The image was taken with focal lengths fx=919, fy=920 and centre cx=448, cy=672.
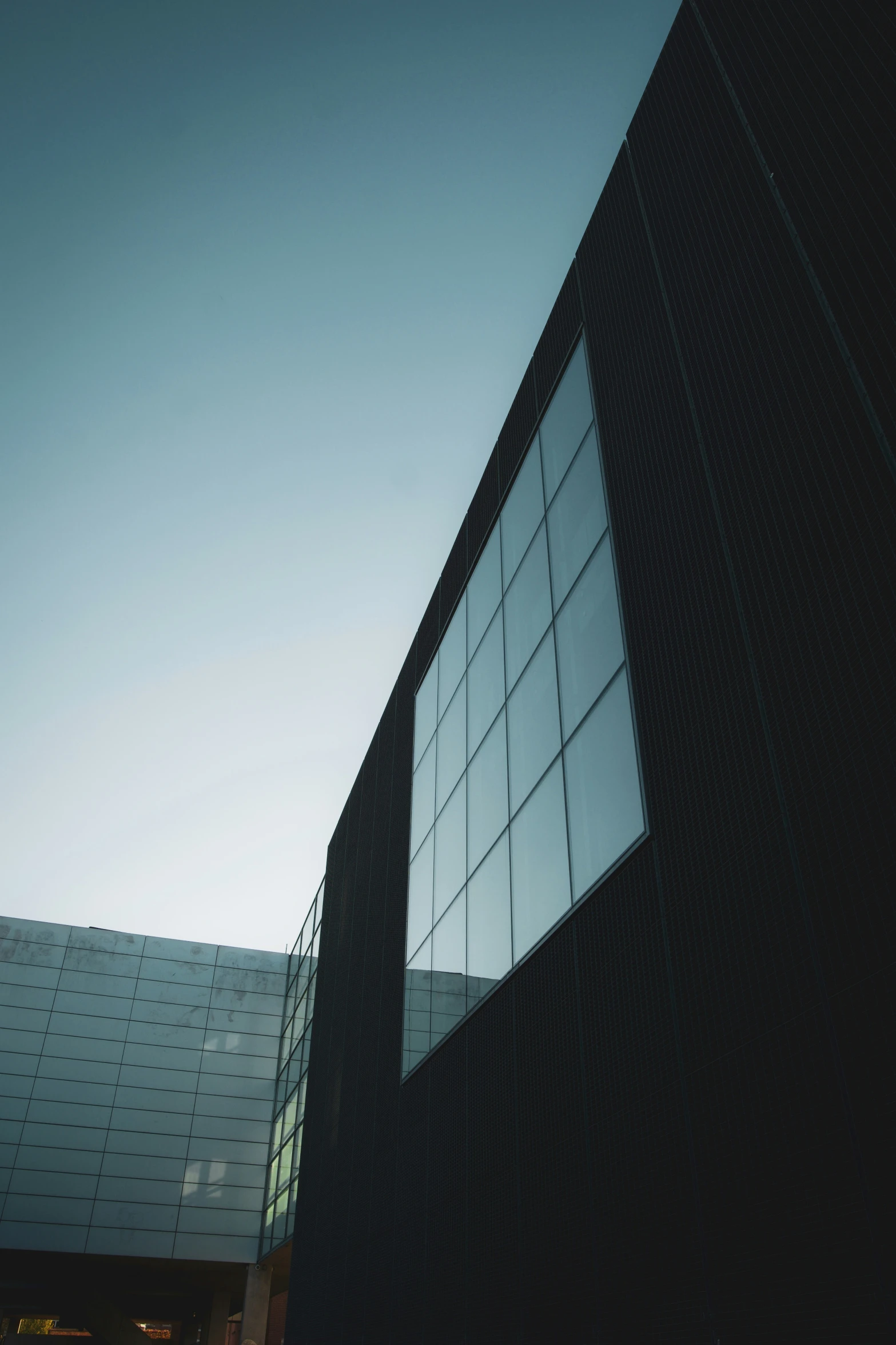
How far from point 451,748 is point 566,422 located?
269 inches

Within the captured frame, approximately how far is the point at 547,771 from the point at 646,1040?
4383 mm

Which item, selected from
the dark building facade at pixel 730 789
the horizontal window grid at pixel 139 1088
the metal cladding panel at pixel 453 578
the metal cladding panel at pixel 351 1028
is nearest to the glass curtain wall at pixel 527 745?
the metal cladding panel at pixel 453 578

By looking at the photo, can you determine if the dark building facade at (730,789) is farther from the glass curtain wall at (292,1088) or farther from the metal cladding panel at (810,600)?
the glass curtain wall at (292,1088)

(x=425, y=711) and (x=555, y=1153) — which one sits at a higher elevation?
(x=425, y=711)

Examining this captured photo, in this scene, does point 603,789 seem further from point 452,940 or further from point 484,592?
point 484,592

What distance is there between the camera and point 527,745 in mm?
13438

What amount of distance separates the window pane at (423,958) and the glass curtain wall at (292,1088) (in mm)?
13007

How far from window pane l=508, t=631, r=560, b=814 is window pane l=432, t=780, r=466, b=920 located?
2583mm

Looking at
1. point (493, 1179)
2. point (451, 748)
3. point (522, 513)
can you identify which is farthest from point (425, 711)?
point (493, 1179)

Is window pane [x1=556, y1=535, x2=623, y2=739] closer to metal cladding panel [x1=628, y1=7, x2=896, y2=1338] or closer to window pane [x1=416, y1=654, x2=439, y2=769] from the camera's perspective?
metal cladding panel [x1=628, y1=7, x2=896, y2=1338]

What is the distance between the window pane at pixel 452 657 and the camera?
60.6ft

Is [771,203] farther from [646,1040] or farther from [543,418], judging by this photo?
[646,1040]

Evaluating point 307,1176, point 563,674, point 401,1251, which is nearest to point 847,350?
point 563,674

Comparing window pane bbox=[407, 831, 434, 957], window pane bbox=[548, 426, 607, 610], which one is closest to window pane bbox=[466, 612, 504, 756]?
window pane bbox=[548, 426, 607, 610]
